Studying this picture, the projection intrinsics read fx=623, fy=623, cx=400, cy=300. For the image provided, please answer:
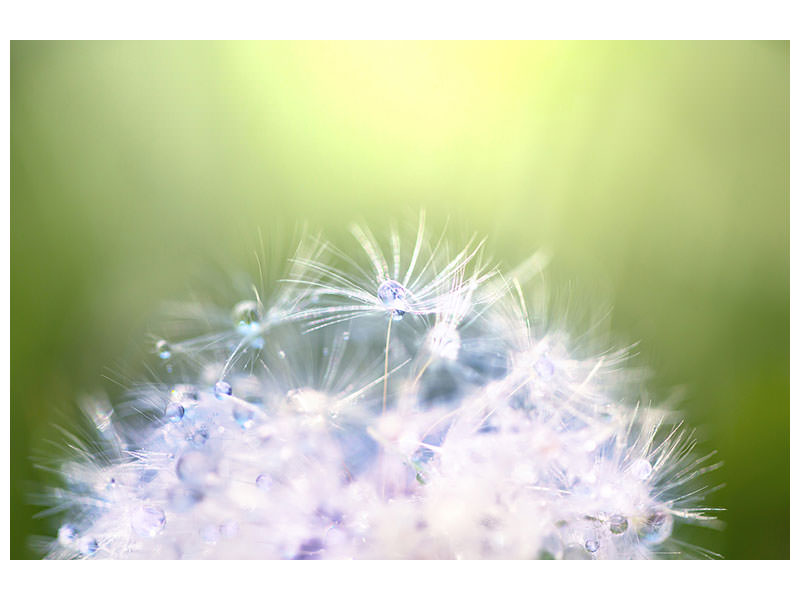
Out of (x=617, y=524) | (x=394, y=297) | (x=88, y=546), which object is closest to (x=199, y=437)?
(x=88, y=546)

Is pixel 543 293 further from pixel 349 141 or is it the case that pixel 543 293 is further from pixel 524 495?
pixel 349 141

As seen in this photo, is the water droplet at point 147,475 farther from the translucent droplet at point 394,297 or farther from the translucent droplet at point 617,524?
the translucent droplet at point 617,524

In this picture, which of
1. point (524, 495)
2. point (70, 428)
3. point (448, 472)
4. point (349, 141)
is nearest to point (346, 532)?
point (448, 472)

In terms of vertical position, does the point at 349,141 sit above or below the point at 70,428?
above

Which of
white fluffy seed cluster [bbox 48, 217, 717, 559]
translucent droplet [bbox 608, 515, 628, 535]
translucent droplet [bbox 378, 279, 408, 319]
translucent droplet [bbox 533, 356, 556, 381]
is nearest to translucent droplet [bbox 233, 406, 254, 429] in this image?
white fluffy seed cluster [bbox 48, 217, 717, 559]

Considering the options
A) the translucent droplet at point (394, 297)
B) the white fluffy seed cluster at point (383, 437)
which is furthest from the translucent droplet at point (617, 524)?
the translucent droplet at point (394, 297)

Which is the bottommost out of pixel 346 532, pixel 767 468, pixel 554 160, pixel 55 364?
pixel 346 532

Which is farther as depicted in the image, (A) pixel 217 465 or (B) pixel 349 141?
(B) pixel 349 141
